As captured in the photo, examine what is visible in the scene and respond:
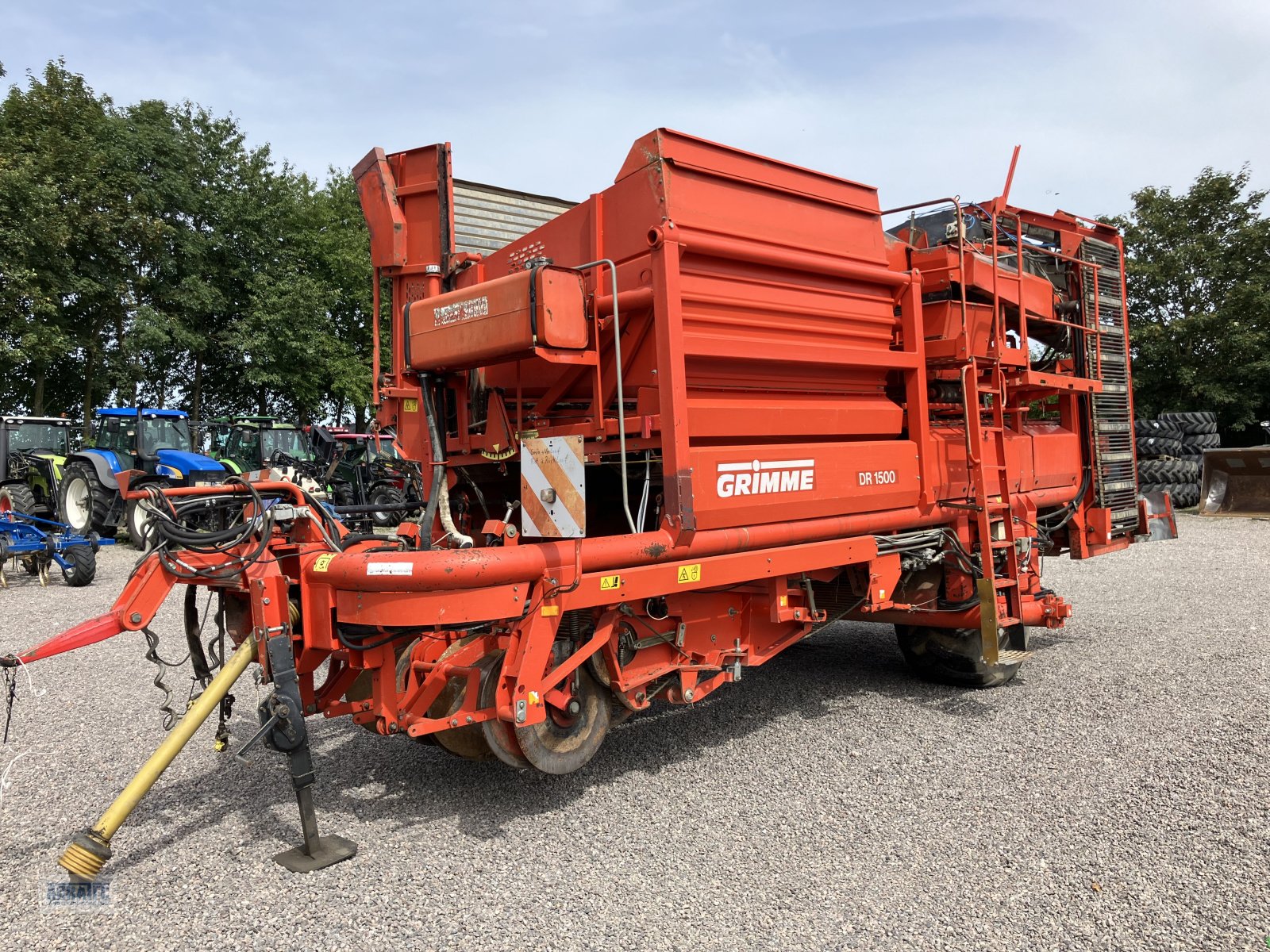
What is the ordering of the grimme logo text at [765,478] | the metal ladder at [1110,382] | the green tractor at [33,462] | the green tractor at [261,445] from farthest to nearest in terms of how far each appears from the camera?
the green tractor at [261,445], the green tractor at [33,462], the metal ladder at [1110,382], the grimme logo text at [765,478]

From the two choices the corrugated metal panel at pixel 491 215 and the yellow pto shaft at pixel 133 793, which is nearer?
the yellow pto shaft at pixel 133 793

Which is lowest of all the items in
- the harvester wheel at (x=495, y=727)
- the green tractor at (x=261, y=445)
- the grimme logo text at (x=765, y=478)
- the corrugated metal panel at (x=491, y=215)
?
the harvester wheel at (x=495, y=727)

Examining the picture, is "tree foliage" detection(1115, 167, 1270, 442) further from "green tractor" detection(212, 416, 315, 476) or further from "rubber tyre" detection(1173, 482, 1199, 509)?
"green tractor" detection(212, 416, 315, 476)

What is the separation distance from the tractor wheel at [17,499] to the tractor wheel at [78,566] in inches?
43.4

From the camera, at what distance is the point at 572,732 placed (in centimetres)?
339

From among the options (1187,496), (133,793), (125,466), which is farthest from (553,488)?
(1187,496)

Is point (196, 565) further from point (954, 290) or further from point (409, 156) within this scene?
point (954, 290)

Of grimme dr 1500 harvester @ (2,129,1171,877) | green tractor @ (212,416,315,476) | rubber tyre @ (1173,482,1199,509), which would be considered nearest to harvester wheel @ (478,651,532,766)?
grimme dr 1500 harvester @ (2,129,1171,877)

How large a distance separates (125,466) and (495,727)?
41.1 feet

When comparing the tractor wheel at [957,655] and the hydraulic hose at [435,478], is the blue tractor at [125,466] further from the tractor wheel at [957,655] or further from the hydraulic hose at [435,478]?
the tractor wheel at [957,655]

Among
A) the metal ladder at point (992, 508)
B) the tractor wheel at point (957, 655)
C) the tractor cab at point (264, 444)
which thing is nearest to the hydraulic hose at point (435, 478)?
the metal ladder at point (992, 508)

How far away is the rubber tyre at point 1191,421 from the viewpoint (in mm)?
15445

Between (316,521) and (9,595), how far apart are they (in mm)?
8102

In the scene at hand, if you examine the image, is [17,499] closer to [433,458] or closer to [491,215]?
[491,215]
